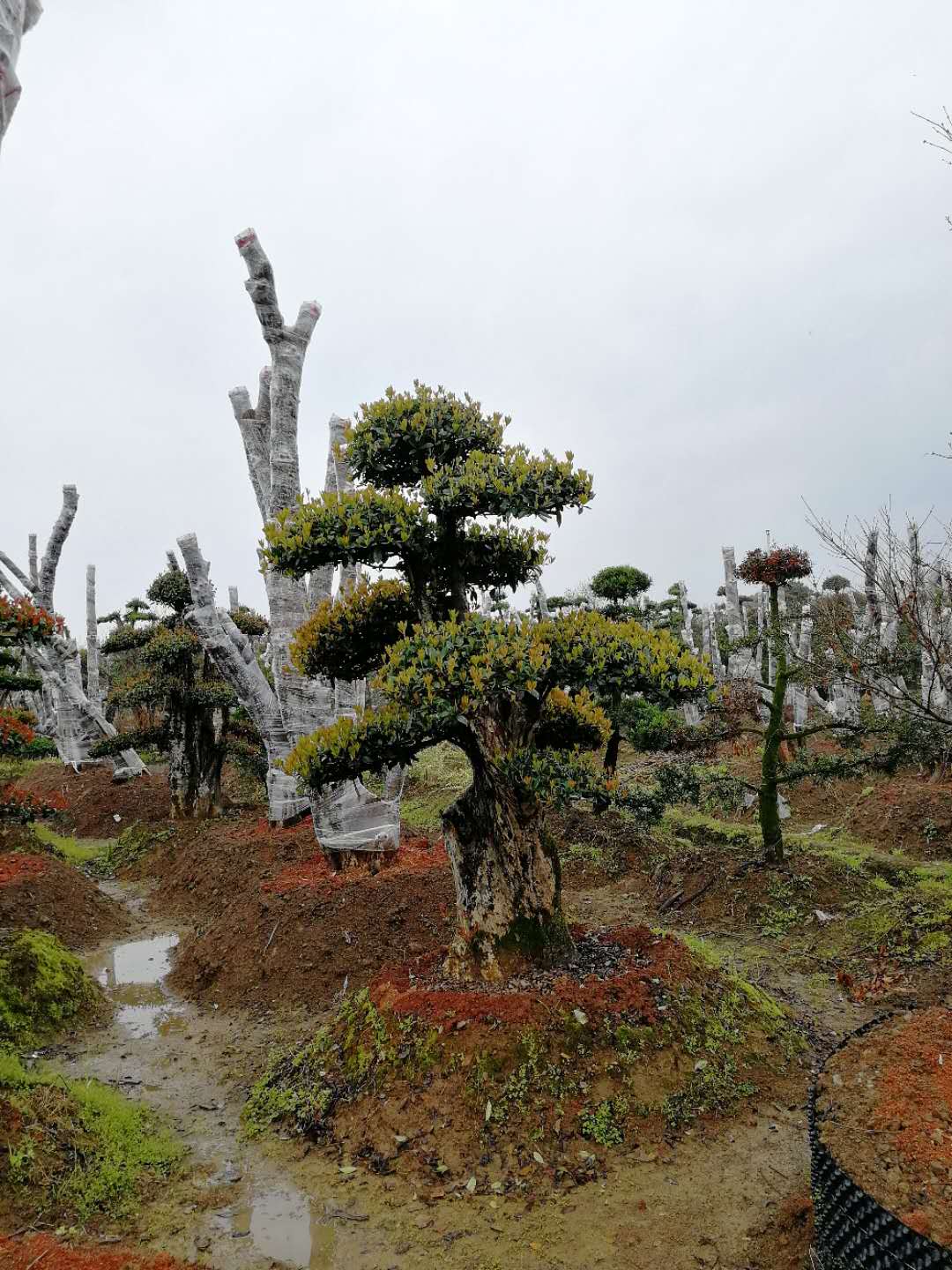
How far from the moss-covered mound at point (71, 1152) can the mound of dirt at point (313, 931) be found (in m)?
2.26

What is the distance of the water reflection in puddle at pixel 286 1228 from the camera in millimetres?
3902

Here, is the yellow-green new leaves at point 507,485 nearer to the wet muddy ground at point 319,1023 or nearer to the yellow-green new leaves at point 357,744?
the yellow-green new leaves at point 357,744

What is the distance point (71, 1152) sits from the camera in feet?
14.2

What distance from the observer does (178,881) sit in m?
11.3

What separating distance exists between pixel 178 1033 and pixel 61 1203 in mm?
2931

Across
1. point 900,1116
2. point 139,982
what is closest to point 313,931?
point 139,982

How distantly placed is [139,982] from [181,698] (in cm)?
653

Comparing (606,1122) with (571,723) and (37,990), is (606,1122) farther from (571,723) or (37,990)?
(37,990)

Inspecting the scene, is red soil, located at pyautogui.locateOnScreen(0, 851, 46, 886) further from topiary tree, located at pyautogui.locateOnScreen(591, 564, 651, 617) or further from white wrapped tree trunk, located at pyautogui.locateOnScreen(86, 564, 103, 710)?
topiary tree, located at pyautogui.locateOnScreen(591, 564, 651, 617)

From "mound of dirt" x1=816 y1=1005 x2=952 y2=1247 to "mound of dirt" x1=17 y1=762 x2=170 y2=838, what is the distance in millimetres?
13923

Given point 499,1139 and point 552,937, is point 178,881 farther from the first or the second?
point 499,1139

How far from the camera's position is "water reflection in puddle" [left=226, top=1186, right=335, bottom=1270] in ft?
12.8

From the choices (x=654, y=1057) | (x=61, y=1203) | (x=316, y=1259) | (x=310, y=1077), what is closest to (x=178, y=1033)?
(x=310, y=1077)

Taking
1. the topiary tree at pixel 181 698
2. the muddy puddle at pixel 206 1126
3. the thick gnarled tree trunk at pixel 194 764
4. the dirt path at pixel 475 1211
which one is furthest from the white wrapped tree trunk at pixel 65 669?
the dirt path at pixel 475 1211
